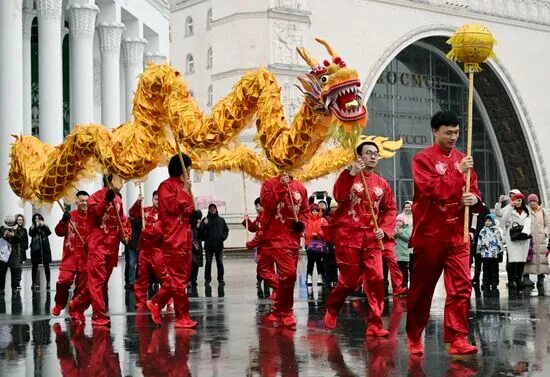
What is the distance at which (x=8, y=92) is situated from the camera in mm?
24359

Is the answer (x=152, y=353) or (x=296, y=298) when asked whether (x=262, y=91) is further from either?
(x=296, y=298)

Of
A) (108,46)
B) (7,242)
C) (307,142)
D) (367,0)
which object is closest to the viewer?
(307,142)

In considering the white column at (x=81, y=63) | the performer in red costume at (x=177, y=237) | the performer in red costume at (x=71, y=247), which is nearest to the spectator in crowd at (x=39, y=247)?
the white column at (x=81, y=63)

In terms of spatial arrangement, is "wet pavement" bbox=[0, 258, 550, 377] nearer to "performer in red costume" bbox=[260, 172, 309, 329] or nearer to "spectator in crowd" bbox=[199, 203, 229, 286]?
"performer in red costume" bbox=[260, 172, 309, 329]

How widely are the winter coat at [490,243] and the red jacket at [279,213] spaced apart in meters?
6.63

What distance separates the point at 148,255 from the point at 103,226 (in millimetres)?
1880

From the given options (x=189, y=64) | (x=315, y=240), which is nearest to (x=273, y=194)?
(x=315, y=240)

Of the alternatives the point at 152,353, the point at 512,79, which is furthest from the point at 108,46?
the point at 512,79

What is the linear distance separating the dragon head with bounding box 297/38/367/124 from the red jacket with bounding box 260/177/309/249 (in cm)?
151

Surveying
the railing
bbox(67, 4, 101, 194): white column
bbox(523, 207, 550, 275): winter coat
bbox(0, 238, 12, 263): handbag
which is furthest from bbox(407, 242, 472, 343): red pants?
the railing

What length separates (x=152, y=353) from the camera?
9578 millimetres

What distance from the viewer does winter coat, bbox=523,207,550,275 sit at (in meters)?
18.1

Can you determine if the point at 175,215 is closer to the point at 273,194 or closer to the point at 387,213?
the point at 273,194

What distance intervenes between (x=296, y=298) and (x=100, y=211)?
5181 mm
